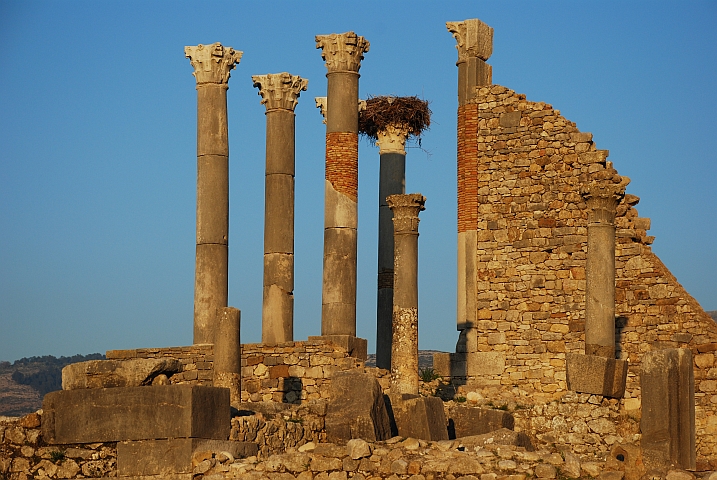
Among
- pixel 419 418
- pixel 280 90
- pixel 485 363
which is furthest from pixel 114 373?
pixel 280 90

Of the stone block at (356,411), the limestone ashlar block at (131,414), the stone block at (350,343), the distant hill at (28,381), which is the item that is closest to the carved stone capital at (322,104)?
the stone block at (350,343)

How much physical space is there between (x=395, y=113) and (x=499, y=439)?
15.9m

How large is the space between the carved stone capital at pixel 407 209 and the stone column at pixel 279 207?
5399mm

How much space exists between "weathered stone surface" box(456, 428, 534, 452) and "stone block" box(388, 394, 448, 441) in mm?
872

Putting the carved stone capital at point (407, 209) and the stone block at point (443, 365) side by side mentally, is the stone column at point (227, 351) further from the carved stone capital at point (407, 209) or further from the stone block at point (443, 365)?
the stone block at point (443, 365)

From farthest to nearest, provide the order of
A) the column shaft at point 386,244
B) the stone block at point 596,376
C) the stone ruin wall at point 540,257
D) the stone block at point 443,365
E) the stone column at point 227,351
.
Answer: the column shaft at point 386,244 < the stone block at point 443,365 < the stone ruin wall at point 540,257 < the stone column at point 227,351 < the stone block at point 596,376

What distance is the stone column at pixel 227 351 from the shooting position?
26.0 metres

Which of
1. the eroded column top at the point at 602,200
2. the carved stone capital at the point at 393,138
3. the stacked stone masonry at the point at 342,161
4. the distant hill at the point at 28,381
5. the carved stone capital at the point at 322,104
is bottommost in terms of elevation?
the distant hill at the point at 28,381

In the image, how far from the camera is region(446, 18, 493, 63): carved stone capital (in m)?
32.4

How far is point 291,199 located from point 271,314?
2561mm

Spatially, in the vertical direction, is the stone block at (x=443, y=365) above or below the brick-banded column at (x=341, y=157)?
below

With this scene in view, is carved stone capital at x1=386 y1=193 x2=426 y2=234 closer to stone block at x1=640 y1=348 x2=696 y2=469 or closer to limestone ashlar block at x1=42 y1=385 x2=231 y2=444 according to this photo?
stone block at x1=640 y1=348 x2=696 y2=469

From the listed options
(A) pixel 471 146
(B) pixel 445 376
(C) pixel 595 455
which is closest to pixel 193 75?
(A) pixel 471 146

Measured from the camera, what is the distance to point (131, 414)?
20047 mm
